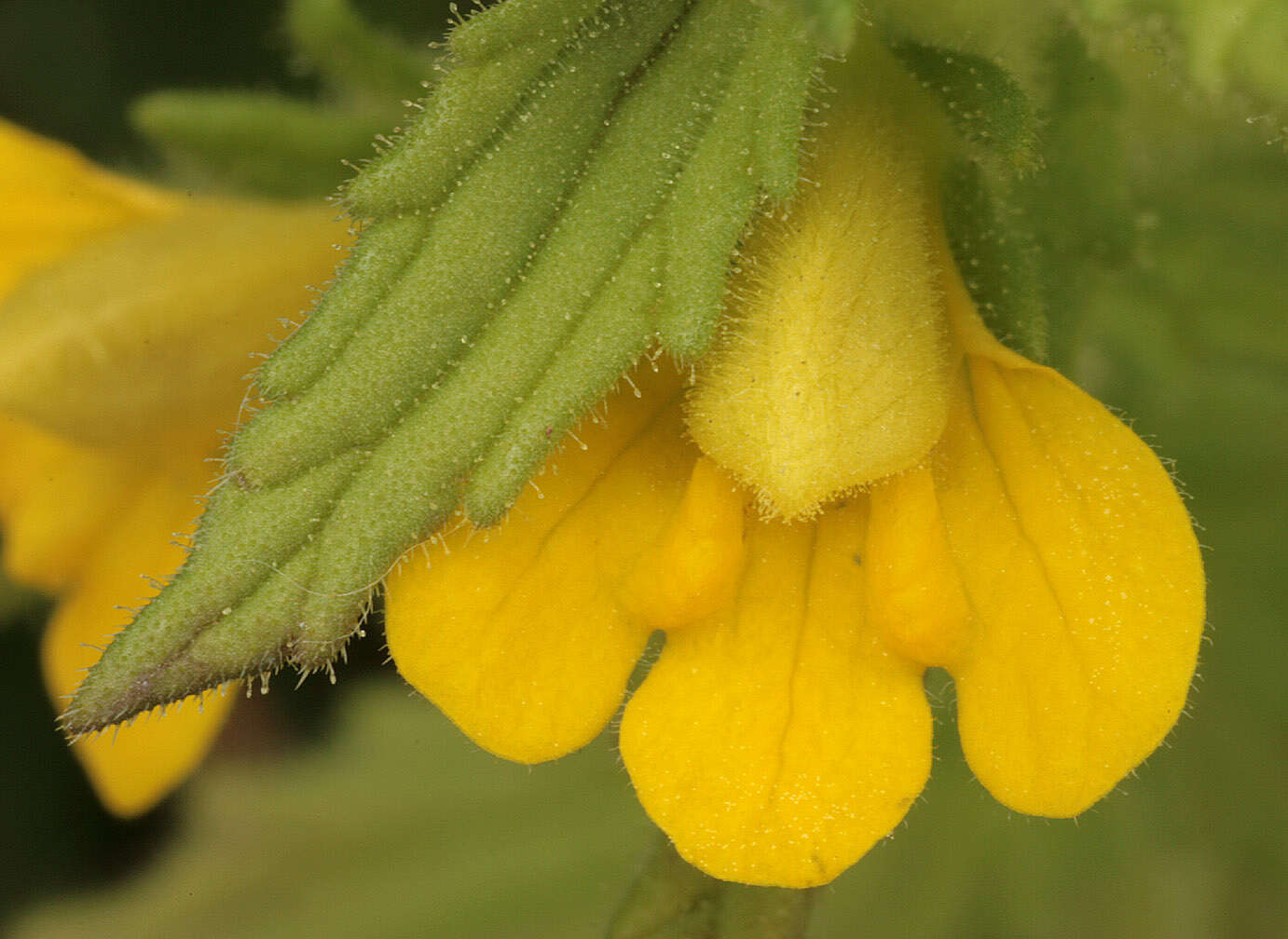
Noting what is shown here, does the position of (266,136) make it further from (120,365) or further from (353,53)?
(120,365)

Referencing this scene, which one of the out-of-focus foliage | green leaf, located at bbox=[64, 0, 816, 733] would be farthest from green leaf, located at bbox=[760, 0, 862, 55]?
the out-of-focus foliage

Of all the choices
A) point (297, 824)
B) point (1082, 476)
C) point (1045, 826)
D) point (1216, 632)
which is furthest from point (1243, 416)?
point (297, 824)

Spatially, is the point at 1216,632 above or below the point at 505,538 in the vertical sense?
below

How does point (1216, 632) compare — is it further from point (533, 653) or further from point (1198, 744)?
point (533, 653)

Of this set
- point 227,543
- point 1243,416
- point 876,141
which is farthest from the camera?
point 1243,416

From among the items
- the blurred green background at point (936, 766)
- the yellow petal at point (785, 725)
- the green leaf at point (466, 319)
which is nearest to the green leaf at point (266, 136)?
the blurred green background at point (936, 766)

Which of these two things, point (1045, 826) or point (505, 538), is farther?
point (1045, 826)

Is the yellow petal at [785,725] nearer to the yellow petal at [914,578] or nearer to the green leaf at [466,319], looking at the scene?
the yellow petal at [914,578]
